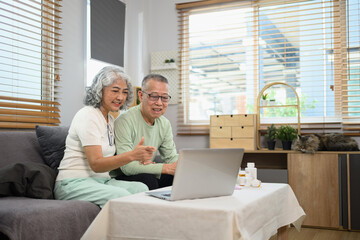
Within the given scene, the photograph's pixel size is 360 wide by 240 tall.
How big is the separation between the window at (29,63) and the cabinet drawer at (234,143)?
4.96 ft

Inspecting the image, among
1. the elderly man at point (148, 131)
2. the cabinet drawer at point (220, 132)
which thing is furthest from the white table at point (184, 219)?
the cabinet drawer at point (220, 132)

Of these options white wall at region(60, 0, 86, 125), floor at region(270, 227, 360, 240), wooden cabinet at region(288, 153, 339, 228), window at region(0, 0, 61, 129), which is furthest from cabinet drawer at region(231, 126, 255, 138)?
window at region(0, 0, 61, 129)

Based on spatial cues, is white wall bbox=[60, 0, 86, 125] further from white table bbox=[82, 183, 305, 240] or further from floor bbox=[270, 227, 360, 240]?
floor bbox=[270, 227, 360, 240]

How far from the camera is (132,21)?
396 centimetres

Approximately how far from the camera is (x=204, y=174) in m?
1.33

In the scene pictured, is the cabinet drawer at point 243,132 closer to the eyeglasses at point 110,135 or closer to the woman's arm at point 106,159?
the eyeglasses at point 110,135

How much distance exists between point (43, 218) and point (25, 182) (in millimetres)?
390

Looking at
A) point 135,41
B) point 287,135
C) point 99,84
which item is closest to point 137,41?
point 135,41

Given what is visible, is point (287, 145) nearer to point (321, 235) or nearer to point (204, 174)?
point (321, 235)

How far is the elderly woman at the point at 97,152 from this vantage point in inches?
71.3

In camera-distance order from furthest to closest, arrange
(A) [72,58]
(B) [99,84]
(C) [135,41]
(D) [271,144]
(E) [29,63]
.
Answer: (C) [135,41], (D) [271,144], (A) [72,58], (E) [29,63], (B) [99,84]

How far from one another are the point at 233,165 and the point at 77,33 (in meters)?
2.20

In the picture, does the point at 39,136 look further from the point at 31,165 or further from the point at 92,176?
the point at 92,176

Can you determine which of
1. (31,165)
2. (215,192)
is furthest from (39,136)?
(215,192)
